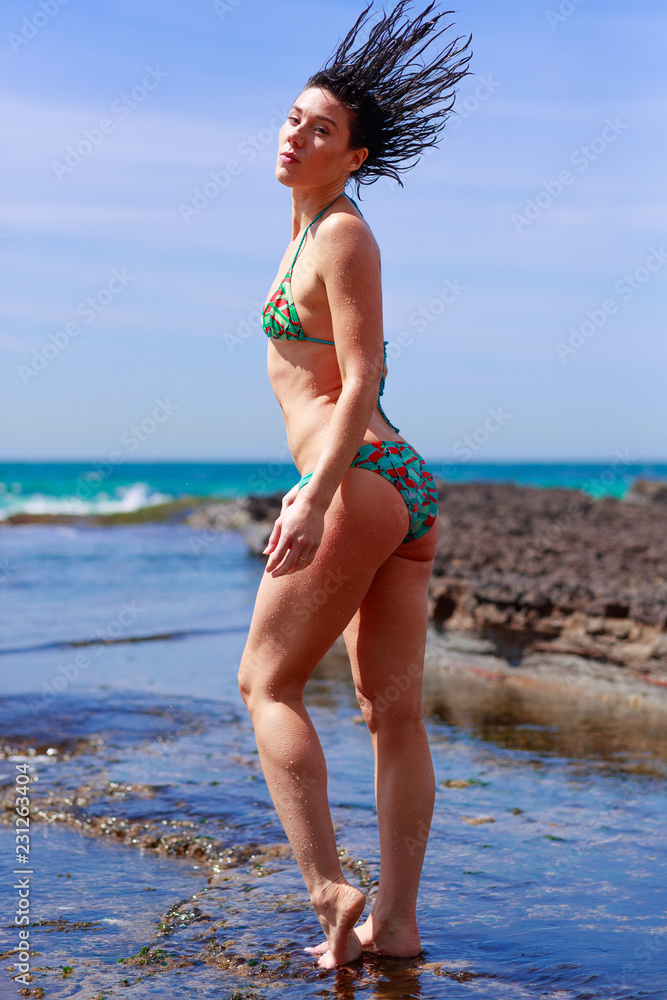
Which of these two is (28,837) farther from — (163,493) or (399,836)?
(163,493)

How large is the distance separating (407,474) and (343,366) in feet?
1.03

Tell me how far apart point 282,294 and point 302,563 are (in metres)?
0.71

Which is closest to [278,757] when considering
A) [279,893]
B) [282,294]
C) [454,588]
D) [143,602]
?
[279,893]

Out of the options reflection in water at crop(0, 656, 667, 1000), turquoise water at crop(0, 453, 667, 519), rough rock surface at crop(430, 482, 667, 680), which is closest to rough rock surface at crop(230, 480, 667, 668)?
rough rock surface at crop(430, 482, 667, 680)

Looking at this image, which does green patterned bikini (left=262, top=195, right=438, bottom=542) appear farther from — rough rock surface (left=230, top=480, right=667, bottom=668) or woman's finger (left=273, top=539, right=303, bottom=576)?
rough rock surface (left=230, top=480, right=667, bottom=668)

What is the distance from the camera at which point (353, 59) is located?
252cm

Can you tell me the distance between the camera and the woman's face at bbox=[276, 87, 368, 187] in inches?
97.9

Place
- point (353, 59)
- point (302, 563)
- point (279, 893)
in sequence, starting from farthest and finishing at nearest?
point (279, 893), point (353, 59), point (302, 563)

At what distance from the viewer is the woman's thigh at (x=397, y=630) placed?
8.29 feet

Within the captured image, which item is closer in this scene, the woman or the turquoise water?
the woman

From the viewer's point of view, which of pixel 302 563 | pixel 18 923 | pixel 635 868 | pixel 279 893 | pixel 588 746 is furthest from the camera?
pixel 588 746

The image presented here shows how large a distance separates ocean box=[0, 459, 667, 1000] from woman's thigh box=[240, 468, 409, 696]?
81 cm

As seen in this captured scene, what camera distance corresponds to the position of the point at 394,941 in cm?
255

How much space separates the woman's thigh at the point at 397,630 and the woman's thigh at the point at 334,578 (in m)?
0.13
